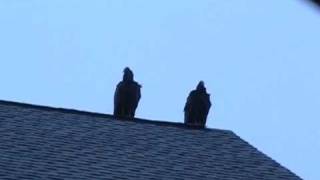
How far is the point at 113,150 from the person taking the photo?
1036 cm

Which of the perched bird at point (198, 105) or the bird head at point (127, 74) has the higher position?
the bird head at point (127, 74)

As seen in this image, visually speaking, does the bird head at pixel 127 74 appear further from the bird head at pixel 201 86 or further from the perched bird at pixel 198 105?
the bird head at pixel 201 86

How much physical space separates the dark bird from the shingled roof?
603mm

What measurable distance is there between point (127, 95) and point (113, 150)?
2885 mm

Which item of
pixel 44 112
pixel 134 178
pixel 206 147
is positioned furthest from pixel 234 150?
pixel 44 112

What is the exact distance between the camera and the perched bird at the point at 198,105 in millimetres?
13141

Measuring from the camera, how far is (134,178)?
28.9 feet

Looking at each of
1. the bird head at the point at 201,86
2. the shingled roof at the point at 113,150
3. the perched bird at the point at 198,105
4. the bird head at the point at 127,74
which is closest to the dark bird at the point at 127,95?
the bird head at the point at 127,74

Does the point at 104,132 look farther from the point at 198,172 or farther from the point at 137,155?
the point at 198,172

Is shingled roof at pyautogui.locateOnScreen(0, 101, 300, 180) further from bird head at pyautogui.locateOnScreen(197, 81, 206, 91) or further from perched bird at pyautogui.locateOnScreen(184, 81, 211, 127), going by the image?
bird head at pyautogui.locateOnScreen(197, 81, 206, 91)

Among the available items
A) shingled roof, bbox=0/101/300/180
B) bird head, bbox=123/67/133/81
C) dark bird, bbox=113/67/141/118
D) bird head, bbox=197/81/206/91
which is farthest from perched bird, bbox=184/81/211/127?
bird head, bbox=123/67/133/81

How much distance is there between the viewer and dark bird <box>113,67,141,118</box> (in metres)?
13.1

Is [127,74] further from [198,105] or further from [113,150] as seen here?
[113,150]

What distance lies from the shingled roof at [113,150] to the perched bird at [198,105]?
742 mm
